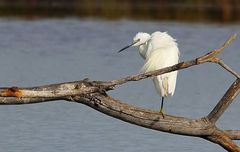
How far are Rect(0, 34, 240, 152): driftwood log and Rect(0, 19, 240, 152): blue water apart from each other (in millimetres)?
1825

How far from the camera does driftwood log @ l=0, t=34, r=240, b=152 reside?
7.34 m

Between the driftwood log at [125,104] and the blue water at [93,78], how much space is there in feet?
5.99

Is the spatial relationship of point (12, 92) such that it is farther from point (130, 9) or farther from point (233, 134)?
point (130, 9)

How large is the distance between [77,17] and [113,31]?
3.36 metres

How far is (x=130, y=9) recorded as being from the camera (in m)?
28.8

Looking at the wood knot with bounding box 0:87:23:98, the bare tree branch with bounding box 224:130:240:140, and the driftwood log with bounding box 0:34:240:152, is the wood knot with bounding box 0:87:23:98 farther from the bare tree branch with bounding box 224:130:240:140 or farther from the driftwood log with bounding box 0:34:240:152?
the bare tree branch with bounding box 224:130:240:140

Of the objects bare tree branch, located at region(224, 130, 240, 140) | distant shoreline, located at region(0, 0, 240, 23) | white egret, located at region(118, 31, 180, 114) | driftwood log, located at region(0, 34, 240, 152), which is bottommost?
bare tree branch, located at region(224, 130, 240, 140)

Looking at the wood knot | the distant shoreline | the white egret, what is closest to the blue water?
the white egret

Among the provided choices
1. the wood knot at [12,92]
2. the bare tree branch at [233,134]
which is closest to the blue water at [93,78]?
the bare tree branch at [233,134]

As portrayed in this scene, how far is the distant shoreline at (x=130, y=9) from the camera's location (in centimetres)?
2648

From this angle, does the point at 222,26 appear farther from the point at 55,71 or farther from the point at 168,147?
the point at 168,147

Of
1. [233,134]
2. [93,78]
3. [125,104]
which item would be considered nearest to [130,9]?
[93,78]

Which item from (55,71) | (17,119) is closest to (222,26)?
(55,71)

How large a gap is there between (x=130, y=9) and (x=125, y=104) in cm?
2117
